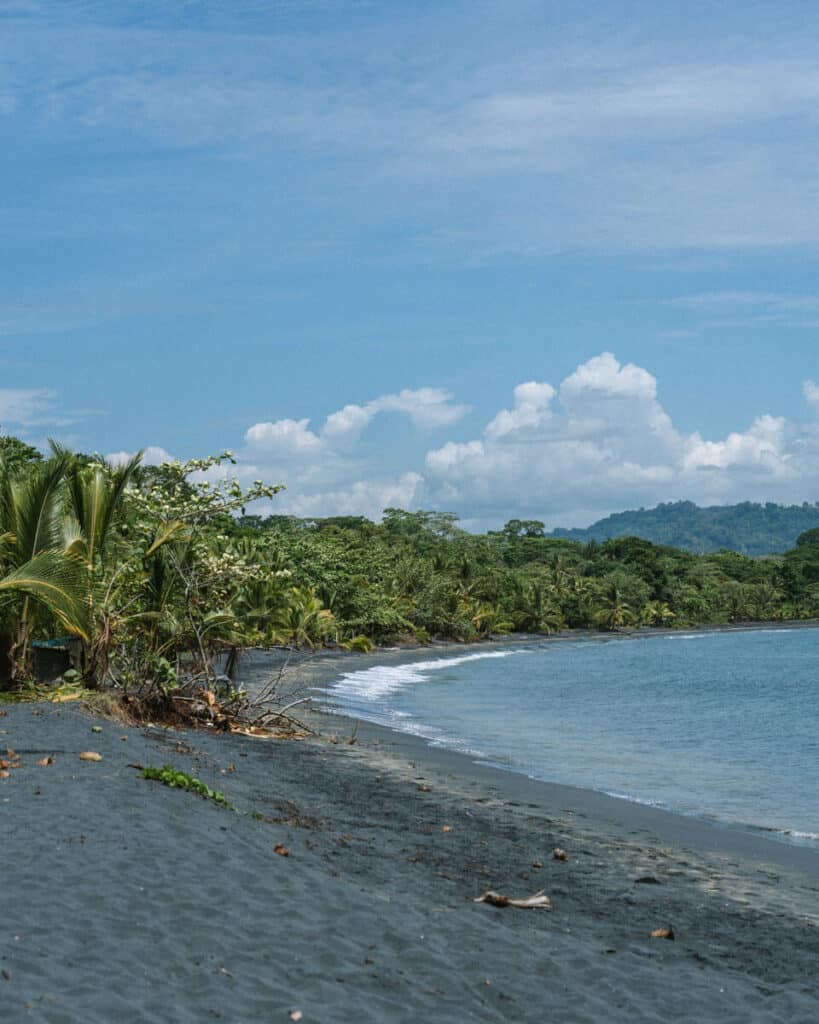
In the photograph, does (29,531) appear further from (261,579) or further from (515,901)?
(515,901)

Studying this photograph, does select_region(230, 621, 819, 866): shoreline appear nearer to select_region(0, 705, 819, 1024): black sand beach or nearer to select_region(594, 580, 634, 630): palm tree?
select_region(0, 705, 819, 1024): black sand beach

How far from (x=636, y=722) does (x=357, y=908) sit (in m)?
21.7

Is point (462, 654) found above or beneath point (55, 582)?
beneath

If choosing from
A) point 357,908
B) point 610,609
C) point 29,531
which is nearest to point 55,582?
point 29,531

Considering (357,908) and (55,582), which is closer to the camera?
(357,908)

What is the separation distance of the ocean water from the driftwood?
18.5 ft

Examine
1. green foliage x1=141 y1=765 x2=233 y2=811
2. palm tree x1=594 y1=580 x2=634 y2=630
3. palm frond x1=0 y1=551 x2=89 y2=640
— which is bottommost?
palm tree x1=594 y1=580 x2=634 y2=630

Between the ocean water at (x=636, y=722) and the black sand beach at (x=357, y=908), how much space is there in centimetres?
392

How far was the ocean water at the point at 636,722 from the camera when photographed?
53.6 feet

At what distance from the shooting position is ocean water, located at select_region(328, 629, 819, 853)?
53.6 ft

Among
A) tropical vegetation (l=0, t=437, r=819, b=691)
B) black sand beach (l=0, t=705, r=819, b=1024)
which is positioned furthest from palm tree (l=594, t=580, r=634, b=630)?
black sand beach (l=0, t=705, r=819, b=1024)

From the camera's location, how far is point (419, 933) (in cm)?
686

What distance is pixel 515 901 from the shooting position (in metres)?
8.02

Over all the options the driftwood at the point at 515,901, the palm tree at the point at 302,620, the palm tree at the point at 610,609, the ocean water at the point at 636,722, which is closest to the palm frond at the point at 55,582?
the ocean water at the point at 636,722
